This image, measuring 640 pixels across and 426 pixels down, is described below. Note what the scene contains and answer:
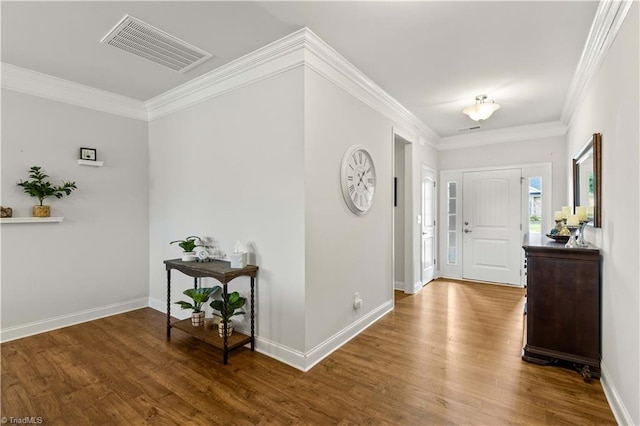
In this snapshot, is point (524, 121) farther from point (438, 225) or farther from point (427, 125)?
point (438, 225)

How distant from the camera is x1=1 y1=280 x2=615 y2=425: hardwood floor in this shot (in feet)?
6.20

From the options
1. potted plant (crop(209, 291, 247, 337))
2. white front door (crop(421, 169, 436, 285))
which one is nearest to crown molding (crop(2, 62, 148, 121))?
potted plant (crop(209, 291, 247, 337))

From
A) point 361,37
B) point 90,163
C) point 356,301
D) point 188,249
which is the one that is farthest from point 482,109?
point 90,163

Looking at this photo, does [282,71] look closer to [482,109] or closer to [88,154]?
[482,109]

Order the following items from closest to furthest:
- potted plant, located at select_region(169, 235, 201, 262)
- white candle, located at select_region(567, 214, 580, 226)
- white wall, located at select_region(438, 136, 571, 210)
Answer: white candle, located at select_region(567, 214, 580, 226), potted plant, located at select_region(169, 235, 201, 262), white wall, located at select_region(438, 136, 571, 210)

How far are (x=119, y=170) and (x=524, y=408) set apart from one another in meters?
4.60

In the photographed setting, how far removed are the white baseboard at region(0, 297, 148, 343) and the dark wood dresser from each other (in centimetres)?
434

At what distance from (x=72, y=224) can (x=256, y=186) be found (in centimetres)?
231

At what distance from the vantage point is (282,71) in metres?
2.55

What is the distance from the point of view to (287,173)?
8.32 ft

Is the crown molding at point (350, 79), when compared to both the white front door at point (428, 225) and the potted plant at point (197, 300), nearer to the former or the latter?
the white front door at point (428, 225)

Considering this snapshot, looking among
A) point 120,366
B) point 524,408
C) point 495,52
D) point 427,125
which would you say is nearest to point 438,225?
point 427,125

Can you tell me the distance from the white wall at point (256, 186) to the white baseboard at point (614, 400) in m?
2.02

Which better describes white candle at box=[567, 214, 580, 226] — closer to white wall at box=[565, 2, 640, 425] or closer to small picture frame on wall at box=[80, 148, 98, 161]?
white wall at box=[565, 2, 640, 425]
